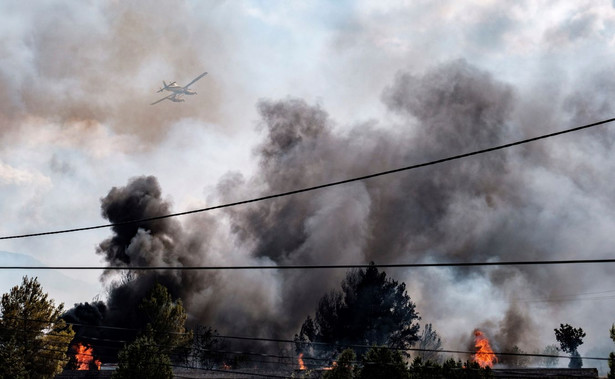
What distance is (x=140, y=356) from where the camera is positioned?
1622 inches

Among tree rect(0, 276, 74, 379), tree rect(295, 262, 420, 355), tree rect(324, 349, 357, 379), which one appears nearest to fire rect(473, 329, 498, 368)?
tree rect(295, 262, 420, 355)

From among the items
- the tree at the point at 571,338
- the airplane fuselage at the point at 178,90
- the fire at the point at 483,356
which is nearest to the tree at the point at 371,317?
the fire at the point at 483,356

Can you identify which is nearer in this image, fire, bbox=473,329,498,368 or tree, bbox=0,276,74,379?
tree, bbox=0,276,74,379

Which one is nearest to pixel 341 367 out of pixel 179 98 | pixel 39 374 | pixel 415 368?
pixel 415 368

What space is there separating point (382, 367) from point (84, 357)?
67905 millimetres

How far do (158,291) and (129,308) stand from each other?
32.1m

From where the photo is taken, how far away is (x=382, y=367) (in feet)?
115

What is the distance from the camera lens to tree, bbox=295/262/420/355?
85000 millimetres

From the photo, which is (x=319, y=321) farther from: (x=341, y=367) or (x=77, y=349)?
(x=341, y=367)

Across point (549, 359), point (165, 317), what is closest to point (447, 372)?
point (165, 317)

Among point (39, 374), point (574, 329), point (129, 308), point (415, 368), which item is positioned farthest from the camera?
point (129, 308)

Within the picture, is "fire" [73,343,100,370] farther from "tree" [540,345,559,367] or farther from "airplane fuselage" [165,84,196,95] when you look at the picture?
"tree" [540,345,559,367]

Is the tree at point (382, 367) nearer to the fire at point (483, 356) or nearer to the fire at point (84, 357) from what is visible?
the fire at point (483, 356)

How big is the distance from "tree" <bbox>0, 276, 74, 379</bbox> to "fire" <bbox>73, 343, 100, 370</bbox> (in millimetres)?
41340
